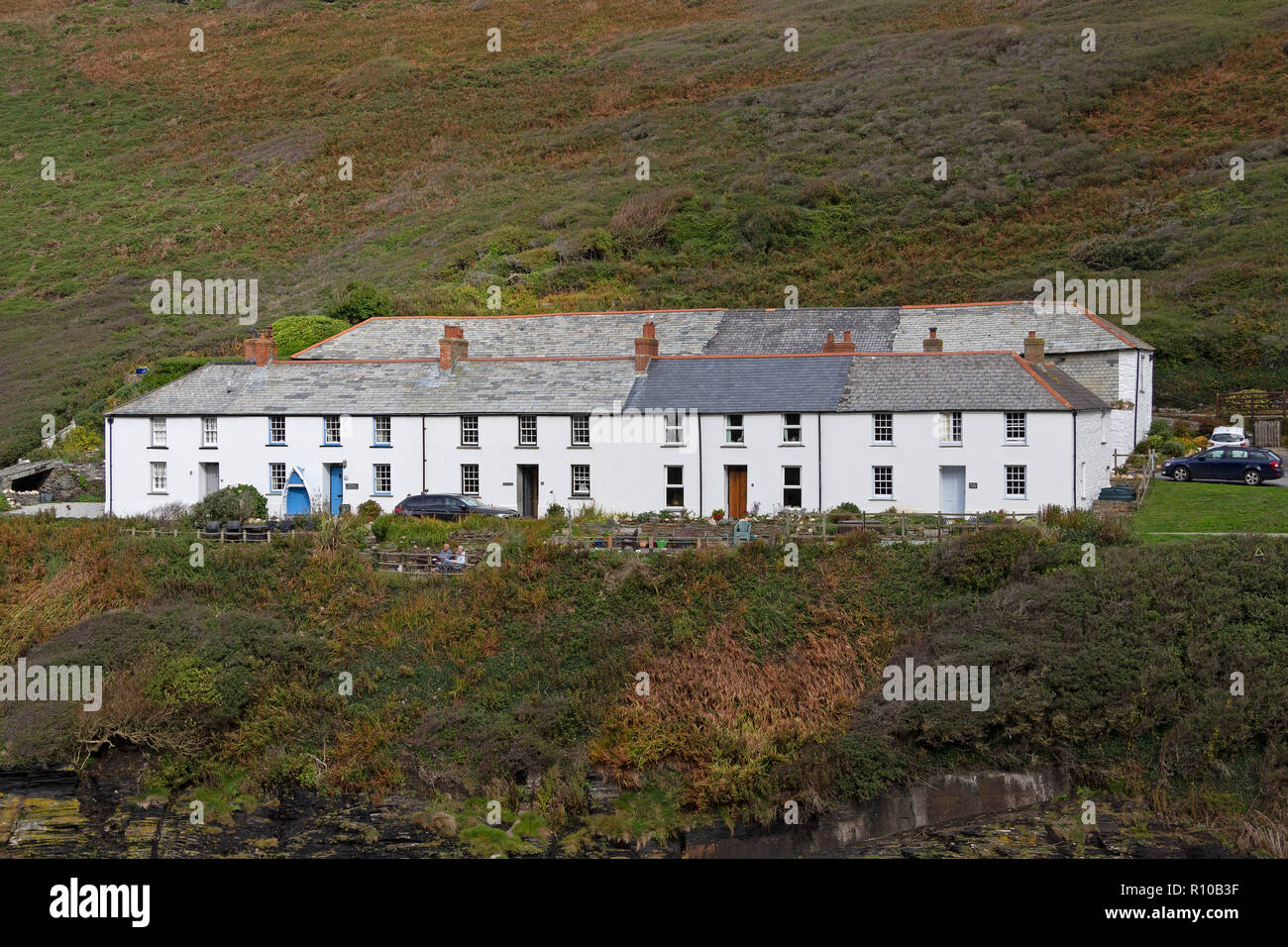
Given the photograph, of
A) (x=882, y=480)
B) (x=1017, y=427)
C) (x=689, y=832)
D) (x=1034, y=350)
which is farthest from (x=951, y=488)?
(x=689, y=832)

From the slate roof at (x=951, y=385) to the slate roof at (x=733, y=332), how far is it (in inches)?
364

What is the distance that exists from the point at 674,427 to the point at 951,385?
8.91m

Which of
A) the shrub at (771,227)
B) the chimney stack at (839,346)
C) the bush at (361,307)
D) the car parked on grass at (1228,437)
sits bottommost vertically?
the car parked on grass at (1228,437)

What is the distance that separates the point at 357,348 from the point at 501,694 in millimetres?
28446

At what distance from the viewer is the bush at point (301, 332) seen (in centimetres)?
5727

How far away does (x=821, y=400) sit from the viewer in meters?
39.9

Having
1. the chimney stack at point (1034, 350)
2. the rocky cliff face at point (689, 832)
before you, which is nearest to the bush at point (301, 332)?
the chimney stack at point (1034, 350)

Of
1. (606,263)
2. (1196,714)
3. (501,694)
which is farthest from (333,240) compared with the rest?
(1196,714)

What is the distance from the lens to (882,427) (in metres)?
39.2

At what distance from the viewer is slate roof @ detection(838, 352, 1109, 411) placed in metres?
38.5

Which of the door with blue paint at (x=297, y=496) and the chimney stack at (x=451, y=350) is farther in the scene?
the chimney stack at (x=451, y=350)

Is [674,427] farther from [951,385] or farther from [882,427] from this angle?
[951,385]

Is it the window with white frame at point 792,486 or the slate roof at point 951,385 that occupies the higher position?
the slate roof at point 951,385

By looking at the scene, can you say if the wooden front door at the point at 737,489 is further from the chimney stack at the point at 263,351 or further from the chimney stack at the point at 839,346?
the chimney stack at the point at 263,351
